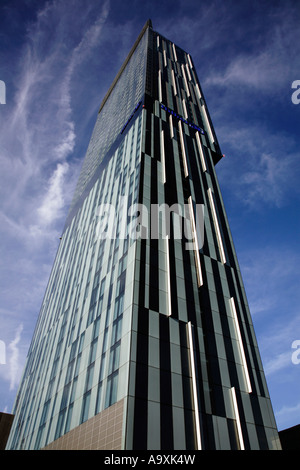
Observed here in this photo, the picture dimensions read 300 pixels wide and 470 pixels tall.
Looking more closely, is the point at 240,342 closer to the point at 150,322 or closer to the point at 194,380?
the point at 194,380

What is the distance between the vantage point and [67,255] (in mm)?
64438

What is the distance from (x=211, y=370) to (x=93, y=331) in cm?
1398

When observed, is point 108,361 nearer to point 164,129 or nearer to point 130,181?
point 130,181

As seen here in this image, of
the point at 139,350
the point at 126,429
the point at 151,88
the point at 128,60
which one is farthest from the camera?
the point at 128,60

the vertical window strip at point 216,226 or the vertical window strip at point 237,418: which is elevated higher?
the vertical window strip at point 216,226

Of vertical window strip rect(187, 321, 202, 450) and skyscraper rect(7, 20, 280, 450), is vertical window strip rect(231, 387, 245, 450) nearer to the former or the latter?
skyscraper rect(7, 20, 280, 450)

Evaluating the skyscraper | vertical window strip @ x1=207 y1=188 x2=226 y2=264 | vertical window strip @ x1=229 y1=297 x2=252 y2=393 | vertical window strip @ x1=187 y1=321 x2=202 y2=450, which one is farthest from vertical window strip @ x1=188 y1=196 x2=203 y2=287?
vertical window strip @ x1=187 y1=321 x2=202 y2=450

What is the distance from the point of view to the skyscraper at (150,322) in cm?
2483

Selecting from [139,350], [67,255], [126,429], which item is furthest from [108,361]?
[67,255]

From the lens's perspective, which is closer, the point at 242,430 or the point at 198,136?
the point at 242,430

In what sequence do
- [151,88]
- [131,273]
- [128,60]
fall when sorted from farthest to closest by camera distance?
[128,60] < [151,88] < [131,273]

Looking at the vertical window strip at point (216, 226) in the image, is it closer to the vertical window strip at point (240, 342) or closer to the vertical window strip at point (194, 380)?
the vertical window strip at point (240, 342)

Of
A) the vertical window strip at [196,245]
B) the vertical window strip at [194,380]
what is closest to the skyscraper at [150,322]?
the vertical window strip at [194,380]

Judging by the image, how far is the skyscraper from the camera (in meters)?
24.8
